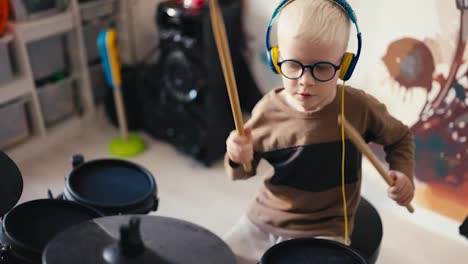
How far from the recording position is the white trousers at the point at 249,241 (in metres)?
1.02

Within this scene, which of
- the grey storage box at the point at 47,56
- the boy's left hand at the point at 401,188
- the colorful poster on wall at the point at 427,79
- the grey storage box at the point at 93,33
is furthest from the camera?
the grey storage box at the point at 93,33

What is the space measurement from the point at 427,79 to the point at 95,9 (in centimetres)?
136

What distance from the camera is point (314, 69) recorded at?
87 centimetres

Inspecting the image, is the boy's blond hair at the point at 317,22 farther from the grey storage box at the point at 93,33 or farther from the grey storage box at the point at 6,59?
the grey storage box at the point at 93,33

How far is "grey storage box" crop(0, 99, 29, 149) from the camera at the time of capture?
6.05 feet

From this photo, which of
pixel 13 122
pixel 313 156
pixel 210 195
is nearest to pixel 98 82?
pixel 13 122

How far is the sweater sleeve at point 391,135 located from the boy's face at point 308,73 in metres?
0.10

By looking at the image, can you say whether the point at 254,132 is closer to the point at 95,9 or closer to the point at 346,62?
the point at 346,62

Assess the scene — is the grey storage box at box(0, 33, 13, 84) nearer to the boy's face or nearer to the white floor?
the white floor

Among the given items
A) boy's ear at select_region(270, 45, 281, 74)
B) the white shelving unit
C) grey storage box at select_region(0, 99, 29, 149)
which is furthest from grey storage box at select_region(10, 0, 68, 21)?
boy's ear at select_region(270, 45, 281, 74)

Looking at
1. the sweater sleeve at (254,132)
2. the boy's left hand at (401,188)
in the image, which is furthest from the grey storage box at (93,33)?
the boy's left hand at (401,188)

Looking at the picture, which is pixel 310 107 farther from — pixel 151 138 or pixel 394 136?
pixel 151 138

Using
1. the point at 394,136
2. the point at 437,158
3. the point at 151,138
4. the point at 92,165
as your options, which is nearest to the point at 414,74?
the point at 437,158

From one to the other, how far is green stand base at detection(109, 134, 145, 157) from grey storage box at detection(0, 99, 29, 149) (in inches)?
13.5
